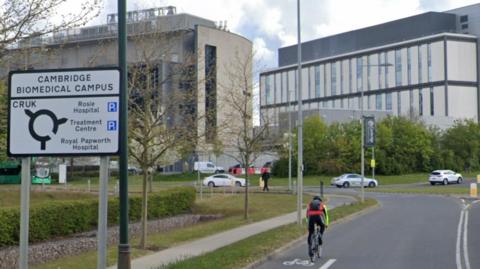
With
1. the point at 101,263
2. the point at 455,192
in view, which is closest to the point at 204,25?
the point at 455,192

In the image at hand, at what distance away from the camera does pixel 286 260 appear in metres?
16.6

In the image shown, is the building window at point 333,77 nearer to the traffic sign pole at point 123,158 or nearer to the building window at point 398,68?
the building window at point 398,68

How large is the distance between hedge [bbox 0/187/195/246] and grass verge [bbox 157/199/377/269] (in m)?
7.12

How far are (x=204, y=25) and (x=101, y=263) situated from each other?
81.4 metres

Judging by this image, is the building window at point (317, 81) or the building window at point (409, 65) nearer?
the building window at point (409, 65)

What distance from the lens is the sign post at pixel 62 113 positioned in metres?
7.80

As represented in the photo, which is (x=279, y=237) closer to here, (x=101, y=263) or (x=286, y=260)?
(x=286, y=260)

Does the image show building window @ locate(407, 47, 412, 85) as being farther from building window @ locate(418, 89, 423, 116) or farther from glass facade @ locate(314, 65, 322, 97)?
glass facade @ locate(314, 65, 322, 97)

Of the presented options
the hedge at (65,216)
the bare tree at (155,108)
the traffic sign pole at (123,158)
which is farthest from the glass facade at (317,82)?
the traffic sign pole at (123,158)

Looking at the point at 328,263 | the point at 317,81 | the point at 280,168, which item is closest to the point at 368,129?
the point at 328,263

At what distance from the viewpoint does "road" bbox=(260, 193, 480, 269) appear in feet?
51.3

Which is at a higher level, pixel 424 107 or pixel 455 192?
pixel 424 107

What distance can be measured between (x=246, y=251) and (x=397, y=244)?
4.89 metres

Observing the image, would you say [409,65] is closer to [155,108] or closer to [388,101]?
[388,101]
